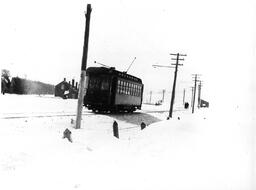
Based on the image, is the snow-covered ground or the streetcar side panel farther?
the streetcar side panel

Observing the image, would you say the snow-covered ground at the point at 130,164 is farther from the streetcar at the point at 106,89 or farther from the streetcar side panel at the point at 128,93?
the streetcar side panel at the point at 128,93

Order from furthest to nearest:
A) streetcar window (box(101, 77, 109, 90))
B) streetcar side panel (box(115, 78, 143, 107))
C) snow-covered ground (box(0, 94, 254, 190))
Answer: streetcar side panel (box(115, 78, 143, 107)) < streetcar window (box(101, 77, 109, 90)) < snow-covered ground (box(0, 94, 254, 190))

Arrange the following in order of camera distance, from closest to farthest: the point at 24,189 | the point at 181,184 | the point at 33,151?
the point at 24,189 < the point at 181,184 < the point at 33,151

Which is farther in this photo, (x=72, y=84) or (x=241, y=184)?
(x=72, y=84)

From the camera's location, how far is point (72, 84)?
8169cm

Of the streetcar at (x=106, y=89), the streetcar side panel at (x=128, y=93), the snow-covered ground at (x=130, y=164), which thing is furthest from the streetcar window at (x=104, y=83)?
the snow-covered ground at (x=130, y=164)

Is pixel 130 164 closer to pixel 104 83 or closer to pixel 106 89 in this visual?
pixel 106 89

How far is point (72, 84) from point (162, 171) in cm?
7514

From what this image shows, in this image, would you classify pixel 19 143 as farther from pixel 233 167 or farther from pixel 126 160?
pixel 233 167

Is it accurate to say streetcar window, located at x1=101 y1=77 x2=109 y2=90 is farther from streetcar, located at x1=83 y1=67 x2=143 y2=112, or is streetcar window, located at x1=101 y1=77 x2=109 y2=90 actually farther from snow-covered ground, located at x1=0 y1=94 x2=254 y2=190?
snow-covered ground, located at x1=0 y1=94 x2=254 y2=190

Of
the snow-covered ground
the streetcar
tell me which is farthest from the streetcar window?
the snow-covered ground

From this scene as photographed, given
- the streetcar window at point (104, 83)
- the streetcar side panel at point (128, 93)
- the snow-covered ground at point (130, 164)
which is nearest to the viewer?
the snow-covered ground at point (130, 164)

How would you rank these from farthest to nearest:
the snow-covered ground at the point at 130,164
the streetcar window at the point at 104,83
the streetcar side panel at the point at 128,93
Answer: the streetcar side panel at the point at 128,93
the streetcar window at the point at 104,83
the snow-covered ground at the point at 130,164

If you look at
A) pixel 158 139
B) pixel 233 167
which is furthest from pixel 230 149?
pixel 158 139
